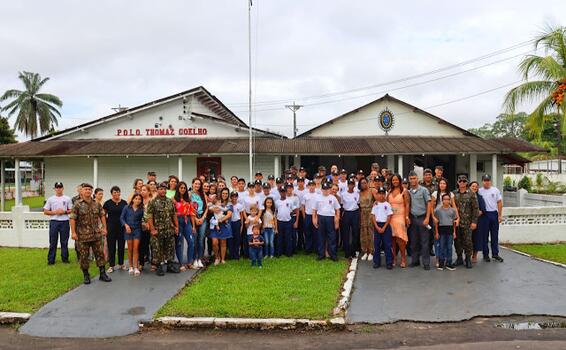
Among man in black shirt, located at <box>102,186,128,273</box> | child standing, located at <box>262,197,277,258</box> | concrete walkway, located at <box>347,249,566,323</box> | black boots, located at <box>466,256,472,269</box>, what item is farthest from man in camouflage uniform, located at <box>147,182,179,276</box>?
black boots, located at <box>466,256,472,269</box>

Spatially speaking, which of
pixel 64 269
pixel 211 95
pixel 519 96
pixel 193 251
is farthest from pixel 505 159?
pixel 64 269

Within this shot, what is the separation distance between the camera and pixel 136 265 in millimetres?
7730

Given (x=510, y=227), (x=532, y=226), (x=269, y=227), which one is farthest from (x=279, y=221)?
(x=532, y=226)

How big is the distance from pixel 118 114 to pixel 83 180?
11.4 ft

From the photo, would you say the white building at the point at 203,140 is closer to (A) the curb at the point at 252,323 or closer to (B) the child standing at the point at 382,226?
(B) the child standing at the point at 382,226

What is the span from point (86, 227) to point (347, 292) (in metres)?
4.47

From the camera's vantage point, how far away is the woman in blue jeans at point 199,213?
26.1ft

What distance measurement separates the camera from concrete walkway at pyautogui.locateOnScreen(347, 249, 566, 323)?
562 cm

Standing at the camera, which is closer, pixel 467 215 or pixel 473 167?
pixel 467 215

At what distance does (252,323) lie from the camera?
526 centimetres

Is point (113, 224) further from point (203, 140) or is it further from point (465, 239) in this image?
point (203, 140)

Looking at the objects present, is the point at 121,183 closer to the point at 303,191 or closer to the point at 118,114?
the point at 118,114

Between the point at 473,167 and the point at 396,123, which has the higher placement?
the point at 396,123

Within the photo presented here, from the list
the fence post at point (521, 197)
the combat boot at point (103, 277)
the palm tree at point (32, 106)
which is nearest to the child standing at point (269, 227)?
the combat boot at point (103, 277)
